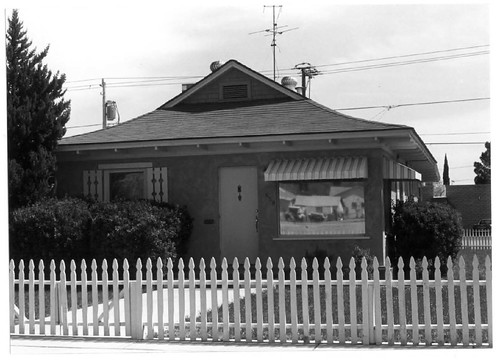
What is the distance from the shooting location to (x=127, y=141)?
15.2 metres

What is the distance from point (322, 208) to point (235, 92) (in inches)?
168

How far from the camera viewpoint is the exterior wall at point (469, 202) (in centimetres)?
2374

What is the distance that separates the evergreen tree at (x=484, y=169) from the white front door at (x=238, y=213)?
5.37 metres

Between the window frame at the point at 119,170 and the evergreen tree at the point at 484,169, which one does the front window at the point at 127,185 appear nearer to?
the window frame at the point at 119,170

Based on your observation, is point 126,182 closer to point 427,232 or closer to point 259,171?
point 259,171

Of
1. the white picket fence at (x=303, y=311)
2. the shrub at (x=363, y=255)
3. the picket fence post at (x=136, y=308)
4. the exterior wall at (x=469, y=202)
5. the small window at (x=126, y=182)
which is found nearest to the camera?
the white picket fence at (x=303, y=311)

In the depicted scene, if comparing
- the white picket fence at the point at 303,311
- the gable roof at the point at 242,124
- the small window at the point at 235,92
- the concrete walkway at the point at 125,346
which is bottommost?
the concrete walkway at the point at 125,346

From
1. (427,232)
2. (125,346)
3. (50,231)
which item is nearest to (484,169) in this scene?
(427,232)

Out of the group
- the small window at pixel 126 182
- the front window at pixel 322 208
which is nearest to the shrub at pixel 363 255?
the front window at pixel 322 208

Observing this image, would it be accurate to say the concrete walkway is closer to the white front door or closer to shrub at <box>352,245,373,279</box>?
shrub at <box>352,245,373,279</box>

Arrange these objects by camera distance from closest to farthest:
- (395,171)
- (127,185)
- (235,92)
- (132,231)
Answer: (132,231) → (127,185) → (395,171) → (235,92)

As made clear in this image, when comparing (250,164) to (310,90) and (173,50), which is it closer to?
(173,50)

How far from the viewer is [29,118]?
15.0 metres

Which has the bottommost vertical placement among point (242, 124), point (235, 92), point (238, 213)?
point (238, 213)
